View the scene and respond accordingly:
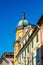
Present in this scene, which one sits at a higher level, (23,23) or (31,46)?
(23,23)

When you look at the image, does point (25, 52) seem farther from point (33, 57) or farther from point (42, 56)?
point (42, 56)

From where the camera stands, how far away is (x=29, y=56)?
5212 centimetres

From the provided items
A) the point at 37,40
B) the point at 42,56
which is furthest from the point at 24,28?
the point at 42,56

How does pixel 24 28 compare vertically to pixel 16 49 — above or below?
above

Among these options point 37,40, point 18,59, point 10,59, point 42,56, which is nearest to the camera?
point 42,56

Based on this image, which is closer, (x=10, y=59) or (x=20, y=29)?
(x=20, y=29)

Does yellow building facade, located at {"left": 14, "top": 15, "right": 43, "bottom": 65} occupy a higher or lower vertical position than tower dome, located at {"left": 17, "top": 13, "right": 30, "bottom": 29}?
lower

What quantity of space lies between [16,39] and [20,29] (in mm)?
3513

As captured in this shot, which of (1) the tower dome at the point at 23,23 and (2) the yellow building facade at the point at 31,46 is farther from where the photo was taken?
(1) the tower dome at the point at 23,23

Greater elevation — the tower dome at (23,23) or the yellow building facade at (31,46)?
the tower dome at (23,23)

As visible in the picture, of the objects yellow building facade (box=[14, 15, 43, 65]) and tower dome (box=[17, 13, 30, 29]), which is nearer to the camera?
yellow building facade (box=[14, 15, 43, 65])

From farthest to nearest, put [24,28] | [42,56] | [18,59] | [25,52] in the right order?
[24,28] < [18,59] < [25,52] < [42,56]

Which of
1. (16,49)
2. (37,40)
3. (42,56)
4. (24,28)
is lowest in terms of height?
(42,56)

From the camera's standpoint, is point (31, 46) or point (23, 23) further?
point (23, 23)
